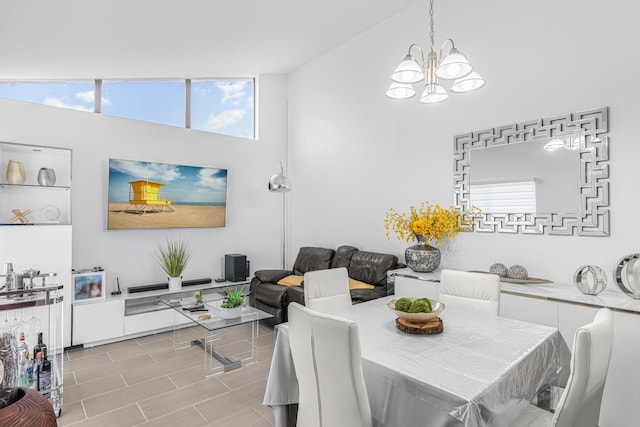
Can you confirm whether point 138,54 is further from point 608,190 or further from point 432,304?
point 608,190

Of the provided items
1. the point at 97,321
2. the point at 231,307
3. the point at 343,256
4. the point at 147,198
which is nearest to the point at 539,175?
the point at 343,256

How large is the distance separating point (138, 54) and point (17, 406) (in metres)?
3.87

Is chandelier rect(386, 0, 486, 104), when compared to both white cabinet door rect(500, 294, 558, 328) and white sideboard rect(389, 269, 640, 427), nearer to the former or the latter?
white sideboard rect(389, 269, 640, 427)

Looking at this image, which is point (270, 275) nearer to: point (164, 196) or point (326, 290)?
point (164, 196)

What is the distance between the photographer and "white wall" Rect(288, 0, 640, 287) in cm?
262

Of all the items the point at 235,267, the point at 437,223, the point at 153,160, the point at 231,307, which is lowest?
the point at 231,307

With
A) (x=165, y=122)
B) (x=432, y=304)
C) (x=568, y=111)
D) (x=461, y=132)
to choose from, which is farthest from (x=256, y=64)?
(x=432, y=304)

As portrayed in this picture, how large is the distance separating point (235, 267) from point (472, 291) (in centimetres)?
333

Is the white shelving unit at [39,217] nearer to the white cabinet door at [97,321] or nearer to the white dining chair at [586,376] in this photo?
the white cabinet door at [97,321]

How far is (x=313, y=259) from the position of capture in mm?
4887

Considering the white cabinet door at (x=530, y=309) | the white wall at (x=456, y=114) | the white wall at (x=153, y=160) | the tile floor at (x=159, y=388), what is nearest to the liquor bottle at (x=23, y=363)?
the tile floor at (x=159, y=388)

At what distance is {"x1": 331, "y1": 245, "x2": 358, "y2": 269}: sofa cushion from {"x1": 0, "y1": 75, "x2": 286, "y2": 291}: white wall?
1.44 metres

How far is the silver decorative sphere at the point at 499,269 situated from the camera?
306 cm

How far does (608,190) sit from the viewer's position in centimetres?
264
